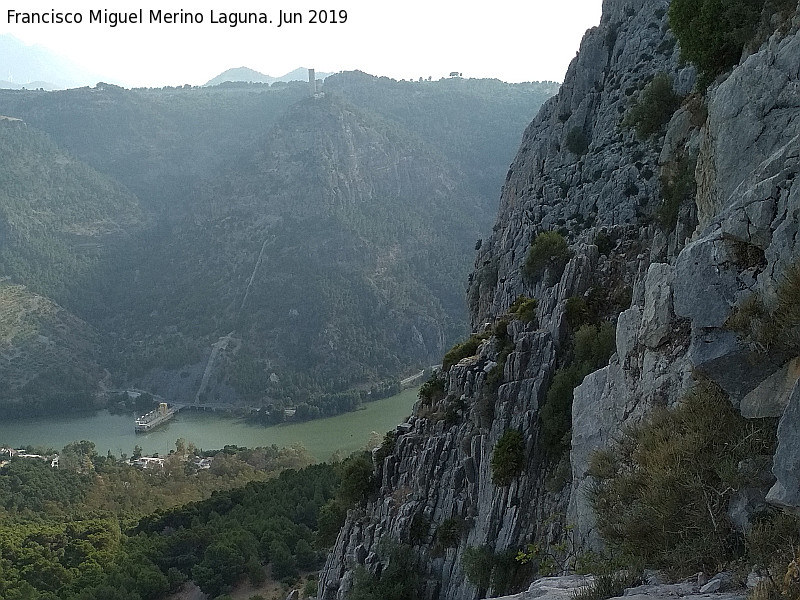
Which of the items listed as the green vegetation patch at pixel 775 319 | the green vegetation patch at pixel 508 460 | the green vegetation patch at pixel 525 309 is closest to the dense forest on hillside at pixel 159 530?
the green vegetation patch at pixel 525 309

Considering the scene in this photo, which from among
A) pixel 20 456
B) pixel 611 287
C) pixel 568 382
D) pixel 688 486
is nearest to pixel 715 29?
pixel 611 287

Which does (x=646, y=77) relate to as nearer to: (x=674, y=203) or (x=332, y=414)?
(x=674, y=203)

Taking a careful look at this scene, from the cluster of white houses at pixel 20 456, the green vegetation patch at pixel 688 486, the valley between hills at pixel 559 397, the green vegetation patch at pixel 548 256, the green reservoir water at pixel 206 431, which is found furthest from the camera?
the green reservoir water at pixel 206 431

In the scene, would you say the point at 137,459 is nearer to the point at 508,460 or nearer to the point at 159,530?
the point at 159,530

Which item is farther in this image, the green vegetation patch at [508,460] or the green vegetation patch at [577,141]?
the green vegetation patch at [577,141]

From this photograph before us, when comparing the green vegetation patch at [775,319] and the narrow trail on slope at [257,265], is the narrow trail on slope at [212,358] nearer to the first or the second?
the narrow trail on slope at [257,265]

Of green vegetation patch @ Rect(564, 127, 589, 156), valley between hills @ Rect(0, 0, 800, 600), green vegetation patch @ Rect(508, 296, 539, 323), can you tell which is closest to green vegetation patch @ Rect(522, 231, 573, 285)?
valley between hills @ Rect(0, 0, 800, 600)

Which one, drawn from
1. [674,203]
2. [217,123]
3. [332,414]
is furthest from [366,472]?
[217,123]

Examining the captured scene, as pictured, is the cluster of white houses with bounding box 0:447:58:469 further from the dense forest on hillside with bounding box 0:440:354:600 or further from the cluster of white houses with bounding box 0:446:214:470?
the dense forest on hillside with bounding box 0:440:354:600
